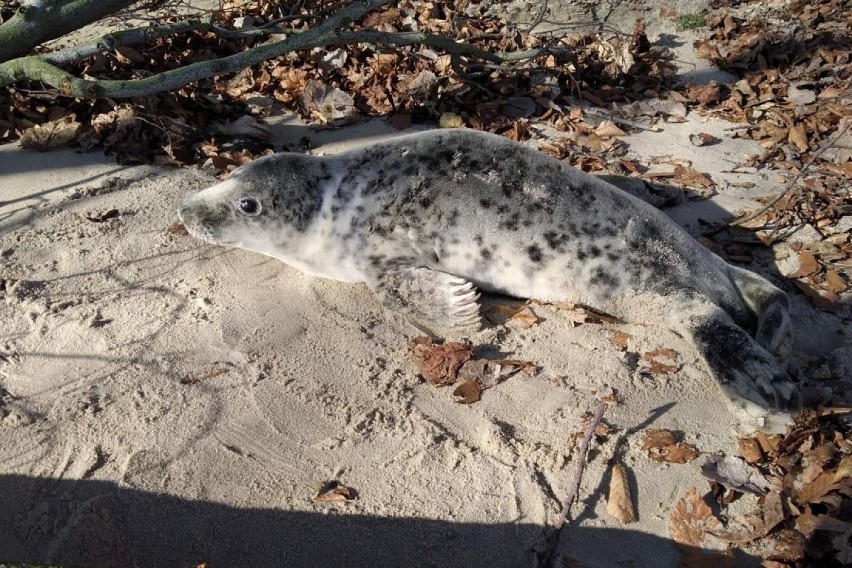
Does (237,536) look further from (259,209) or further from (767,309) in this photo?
(767,309)

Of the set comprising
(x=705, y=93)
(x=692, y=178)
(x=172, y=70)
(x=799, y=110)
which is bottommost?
(x=692, y=178)

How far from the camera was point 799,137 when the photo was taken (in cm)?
541

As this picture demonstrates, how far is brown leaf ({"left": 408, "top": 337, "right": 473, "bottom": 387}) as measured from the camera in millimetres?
3471

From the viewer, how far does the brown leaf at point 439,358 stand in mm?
3471

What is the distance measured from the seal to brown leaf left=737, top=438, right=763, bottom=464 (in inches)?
23.5

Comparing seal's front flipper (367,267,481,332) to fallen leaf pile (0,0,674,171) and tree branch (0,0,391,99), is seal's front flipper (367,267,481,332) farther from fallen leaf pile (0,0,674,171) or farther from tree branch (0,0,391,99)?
tree branch (0,0,391,99)

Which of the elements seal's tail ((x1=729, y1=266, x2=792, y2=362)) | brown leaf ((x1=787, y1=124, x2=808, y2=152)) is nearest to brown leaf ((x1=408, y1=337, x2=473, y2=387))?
seal's tail ((x1=729, y1=266, x2=792, y2=362))

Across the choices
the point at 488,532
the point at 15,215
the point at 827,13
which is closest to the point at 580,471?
the point at 488,532

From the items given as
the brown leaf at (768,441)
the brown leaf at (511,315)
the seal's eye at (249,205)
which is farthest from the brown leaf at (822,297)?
the seal's eye at (249,205)

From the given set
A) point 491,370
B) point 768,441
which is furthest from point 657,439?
point 491,370

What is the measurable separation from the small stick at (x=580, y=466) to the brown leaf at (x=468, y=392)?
513mm

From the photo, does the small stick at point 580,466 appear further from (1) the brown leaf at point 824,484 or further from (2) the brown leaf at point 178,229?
(2) the brown leaf at point 178,229

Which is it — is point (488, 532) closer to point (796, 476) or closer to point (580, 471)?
point (580, 471)

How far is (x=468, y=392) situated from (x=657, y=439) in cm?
85
